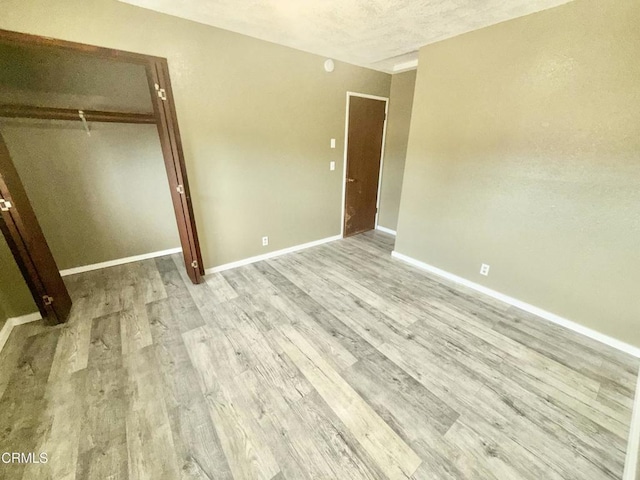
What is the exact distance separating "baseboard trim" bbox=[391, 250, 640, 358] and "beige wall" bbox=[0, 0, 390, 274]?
1.74 metres

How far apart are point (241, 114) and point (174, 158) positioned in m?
0.87

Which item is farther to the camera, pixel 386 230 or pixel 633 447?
pixel 386 230

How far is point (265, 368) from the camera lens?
1.69 m

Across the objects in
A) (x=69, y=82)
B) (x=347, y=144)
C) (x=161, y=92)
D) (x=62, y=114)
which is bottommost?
(x=347, y=144)

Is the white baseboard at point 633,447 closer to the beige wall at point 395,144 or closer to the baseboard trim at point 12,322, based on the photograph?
the beige wall at point 395,144

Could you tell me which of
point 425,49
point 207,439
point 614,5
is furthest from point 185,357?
point 614,5

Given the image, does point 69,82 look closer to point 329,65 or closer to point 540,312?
point 329,65

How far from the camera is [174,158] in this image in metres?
2.21

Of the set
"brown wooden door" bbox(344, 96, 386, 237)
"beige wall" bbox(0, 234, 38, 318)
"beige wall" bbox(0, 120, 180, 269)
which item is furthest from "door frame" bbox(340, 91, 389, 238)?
"beige wall" bbox(0, 234, 38, 318)

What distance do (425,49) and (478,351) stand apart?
2.96m

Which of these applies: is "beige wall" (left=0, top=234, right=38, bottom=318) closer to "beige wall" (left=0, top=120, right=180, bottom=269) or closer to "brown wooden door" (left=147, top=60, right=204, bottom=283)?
"beige wall" (left=0, top=120, right=180, bottom=269)

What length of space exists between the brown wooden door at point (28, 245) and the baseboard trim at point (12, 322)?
0.59 ft

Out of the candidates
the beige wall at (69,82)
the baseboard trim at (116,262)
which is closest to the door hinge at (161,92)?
the beige wall at (69,82)

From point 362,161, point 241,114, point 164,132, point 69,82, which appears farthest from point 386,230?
point 69,82
